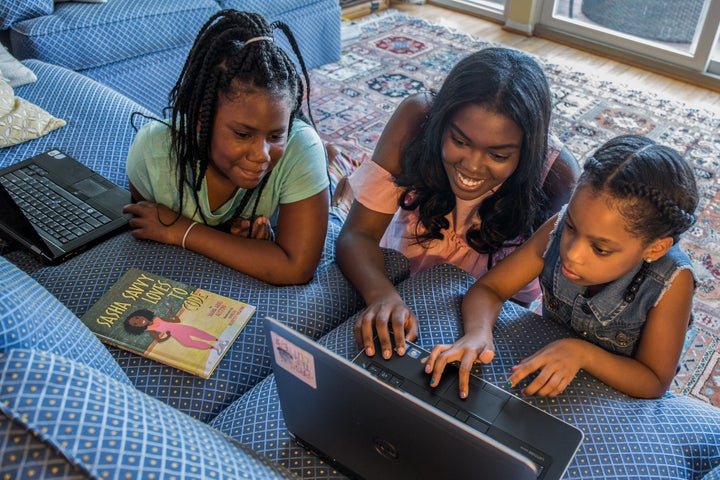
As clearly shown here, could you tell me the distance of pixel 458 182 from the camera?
1.33 meters

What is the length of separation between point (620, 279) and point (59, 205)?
128cm

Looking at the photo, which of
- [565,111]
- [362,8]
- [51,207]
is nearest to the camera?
[51,207]

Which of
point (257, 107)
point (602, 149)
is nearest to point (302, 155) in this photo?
point (257, 107)

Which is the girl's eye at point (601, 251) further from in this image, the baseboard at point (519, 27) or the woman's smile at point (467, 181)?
the baseboard at point (519, 27)

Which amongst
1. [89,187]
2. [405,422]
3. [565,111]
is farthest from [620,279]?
[565,111]

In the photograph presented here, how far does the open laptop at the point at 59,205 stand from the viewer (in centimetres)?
136

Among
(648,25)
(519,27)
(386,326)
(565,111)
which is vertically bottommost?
(565,111)

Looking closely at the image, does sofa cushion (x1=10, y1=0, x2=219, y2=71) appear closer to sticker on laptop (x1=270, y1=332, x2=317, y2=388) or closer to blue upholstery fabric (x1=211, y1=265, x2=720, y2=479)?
blue upholstery fabric (x1=211, y1=265, x2=720, y2=479)

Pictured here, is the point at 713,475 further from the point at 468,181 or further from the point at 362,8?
the point at 362,8

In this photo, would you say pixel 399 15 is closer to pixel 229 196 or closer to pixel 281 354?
pixel 229 196

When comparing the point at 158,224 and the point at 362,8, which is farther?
the point at 362,8

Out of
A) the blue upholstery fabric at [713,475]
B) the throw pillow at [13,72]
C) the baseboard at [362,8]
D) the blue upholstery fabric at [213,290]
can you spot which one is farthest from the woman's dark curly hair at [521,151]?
the baseboard at [362,8]

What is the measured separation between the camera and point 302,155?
1374mm

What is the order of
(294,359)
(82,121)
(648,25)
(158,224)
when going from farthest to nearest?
(648,25) → (82,121) → (158,224) → (294,359)
